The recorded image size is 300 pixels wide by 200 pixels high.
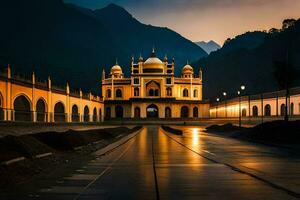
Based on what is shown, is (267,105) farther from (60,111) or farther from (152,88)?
(60,111)

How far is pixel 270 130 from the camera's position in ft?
134

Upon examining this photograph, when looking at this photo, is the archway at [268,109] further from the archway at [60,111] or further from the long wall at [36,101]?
the archway at [60,111]

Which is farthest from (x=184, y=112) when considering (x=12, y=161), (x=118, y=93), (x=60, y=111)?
(x=12, y=161)

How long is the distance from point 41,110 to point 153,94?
62886 millimetres

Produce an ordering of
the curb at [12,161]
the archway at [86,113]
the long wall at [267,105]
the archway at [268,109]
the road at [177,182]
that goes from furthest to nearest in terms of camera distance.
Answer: the archway at [86,113] → the archway at [268,109] → the long wall at [267,105] → the curb at [12,161] → the road at [177,182]

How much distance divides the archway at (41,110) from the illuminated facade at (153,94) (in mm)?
56709

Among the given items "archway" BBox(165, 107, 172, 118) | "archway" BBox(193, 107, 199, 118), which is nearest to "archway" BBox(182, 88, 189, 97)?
"archway" BBox(193, 107, 199, 118)

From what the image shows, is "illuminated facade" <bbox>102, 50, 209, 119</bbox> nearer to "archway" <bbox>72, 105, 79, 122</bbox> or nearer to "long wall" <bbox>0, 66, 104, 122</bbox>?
"long wall" <bbox>0, 66, 104, 122</bbox>

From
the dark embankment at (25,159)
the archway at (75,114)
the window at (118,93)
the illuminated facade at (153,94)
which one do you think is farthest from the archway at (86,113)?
the dark embankment at (25,159)

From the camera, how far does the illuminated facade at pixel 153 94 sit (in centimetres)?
13462

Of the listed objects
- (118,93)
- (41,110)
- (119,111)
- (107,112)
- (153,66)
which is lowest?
(107,112)

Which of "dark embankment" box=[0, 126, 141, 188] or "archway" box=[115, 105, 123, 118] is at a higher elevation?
"archway" box=[115, 105, 123, 118]

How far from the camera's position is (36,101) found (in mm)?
72750

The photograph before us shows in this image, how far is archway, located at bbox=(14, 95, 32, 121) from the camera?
68000 mm
